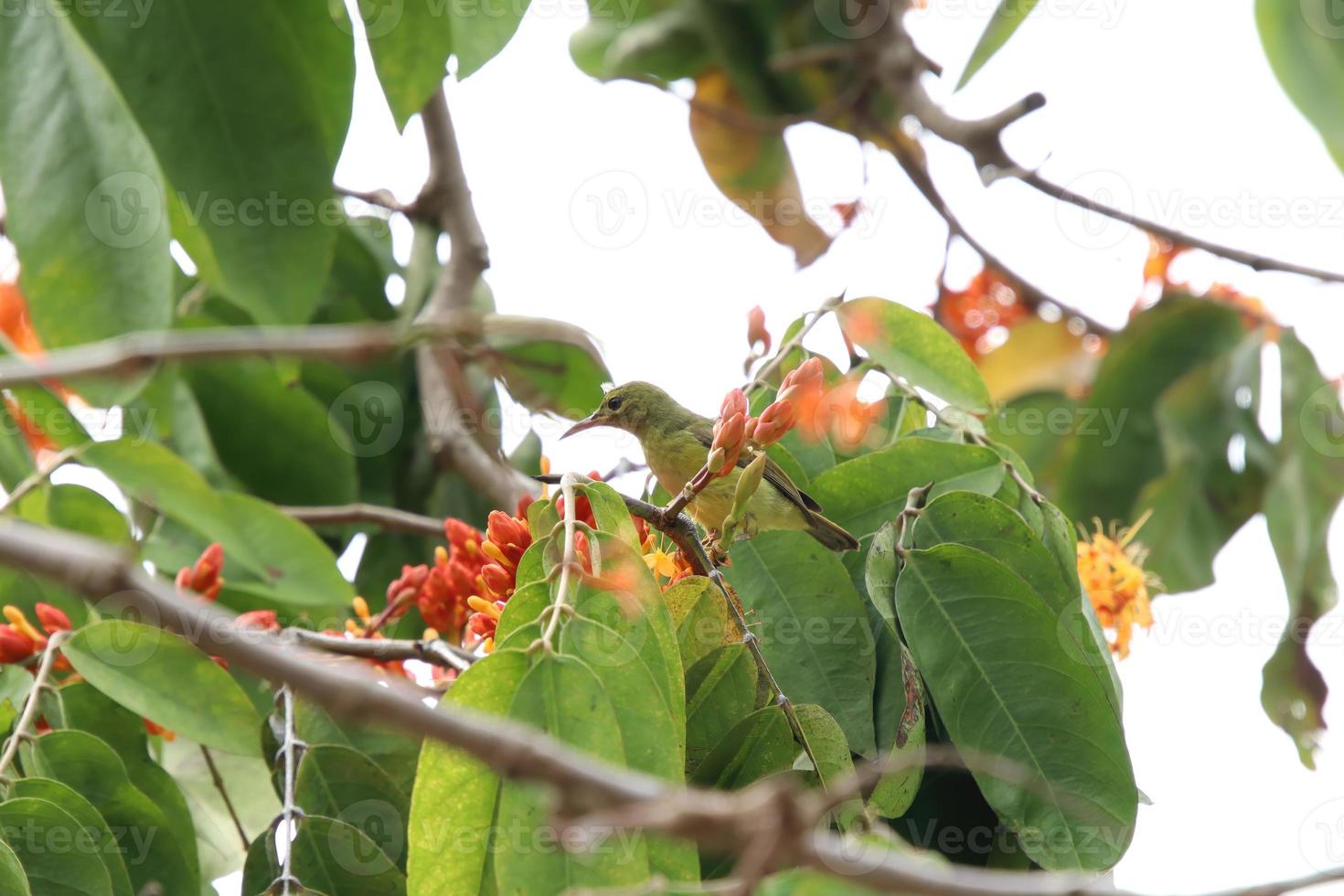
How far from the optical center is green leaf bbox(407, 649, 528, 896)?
1633 millimetres

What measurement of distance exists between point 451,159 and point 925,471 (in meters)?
2.49

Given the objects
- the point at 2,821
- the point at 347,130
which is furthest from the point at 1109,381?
the point at 2,821

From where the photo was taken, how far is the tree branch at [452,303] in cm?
391

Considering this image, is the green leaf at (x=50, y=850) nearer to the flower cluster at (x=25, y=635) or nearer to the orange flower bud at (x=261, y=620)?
the flower cluster at (x=25, y=635)

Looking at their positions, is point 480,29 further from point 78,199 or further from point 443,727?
point 443,727

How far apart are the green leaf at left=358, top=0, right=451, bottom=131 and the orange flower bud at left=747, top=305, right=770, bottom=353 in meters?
0.86

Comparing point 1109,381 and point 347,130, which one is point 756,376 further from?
→ point 1109,381

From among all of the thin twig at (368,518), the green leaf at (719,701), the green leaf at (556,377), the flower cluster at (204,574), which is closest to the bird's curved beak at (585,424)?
the green leaf at (556,377)

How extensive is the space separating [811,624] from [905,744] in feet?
0.99

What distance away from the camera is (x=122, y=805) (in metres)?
2.39

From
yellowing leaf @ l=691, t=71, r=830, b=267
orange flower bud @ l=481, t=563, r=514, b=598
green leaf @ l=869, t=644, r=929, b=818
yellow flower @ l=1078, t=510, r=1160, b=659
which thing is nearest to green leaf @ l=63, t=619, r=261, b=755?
orange flower bud @ l=481, t=563, r=514, b=598

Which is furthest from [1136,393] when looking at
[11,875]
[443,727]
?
[443,727]

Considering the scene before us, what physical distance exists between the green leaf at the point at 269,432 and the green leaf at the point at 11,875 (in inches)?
77.6

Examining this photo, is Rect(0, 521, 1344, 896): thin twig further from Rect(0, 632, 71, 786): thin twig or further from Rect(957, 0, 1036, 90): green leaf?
Rect(957, 0, 1036, 90): green leaf
